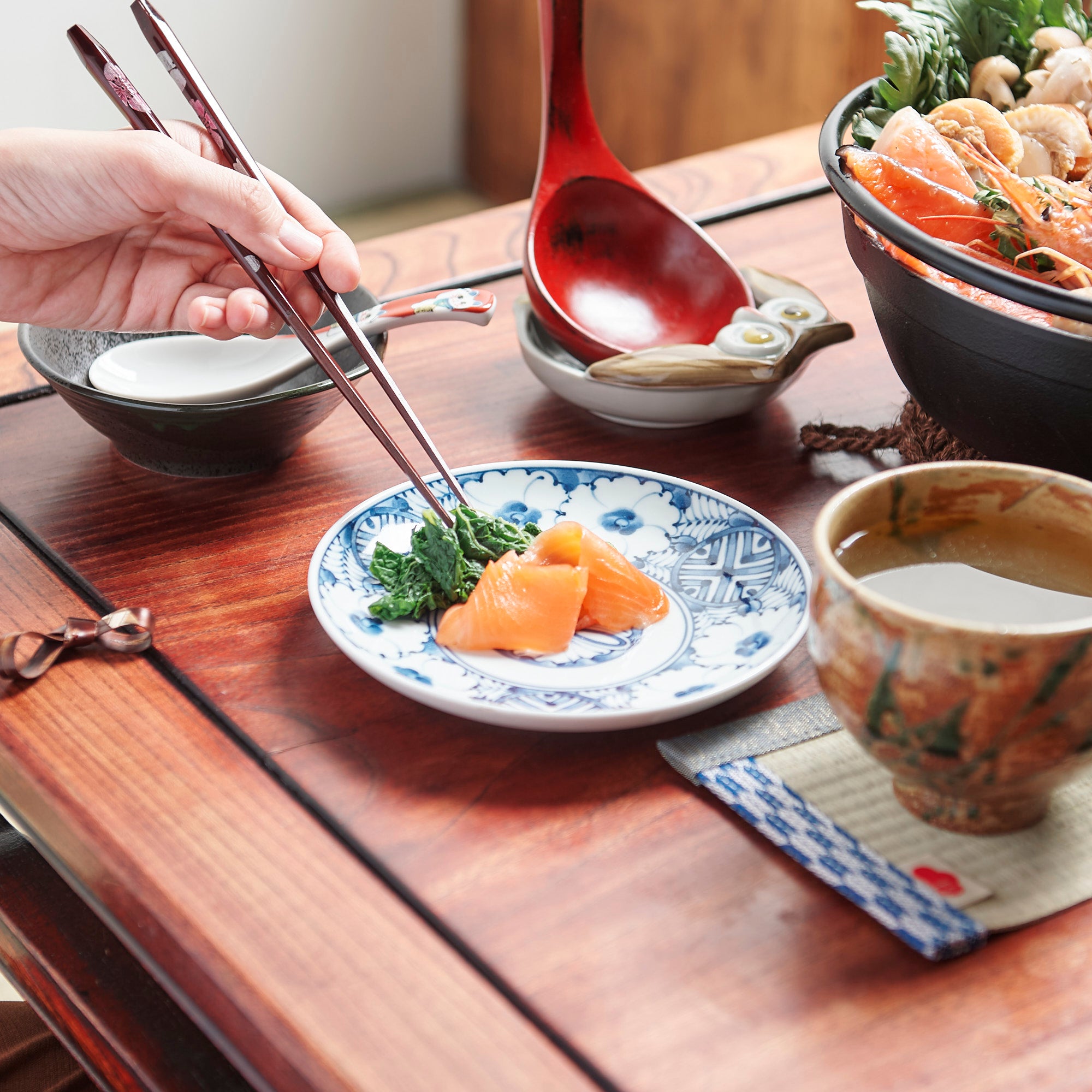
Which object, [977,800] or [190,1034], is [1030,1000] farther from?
[190,1034]

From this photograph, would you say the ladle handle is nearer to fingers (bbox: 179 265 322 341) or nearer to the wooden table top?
fingers (bbox: 179 265 322 341)

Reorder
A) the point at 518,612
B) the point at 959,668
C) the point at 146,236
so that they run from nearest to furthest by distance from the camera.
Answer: the point at 959,668 → the point at 518,612 → the point at 146,236

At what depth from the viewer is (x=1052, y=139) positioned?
0.93 m

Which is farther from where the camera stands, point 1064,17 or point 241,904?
point 1064,17

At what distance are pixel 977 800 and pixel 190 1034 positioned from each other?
0.48 meters

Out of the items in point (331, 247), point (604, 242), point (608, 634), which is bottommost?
point (608, 634)

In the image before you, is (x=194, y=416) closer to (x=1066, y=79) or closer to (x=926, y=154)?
(x=926, y=154)

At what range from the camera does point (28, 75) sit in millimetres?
3449

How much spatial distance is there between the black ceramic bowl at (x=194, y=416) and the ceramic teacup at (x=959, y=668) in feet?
1.49

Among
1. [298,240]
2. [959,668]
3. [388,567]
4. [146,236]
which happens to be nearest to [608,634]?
[388,567]

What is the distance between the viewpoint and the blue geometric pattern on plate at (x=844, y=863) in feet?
1.84

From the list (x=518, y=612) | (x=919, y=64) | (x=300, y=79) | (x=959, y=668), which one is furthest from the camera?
(x=300, y=79)

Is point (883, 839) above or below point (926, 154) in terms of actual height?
below

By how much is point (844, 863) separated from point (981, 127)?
2.00 ft
